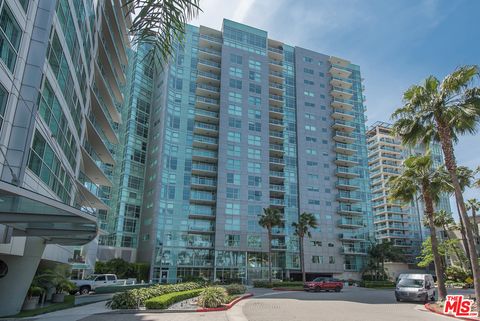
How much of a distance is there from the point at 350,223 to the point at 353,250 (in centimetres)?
547

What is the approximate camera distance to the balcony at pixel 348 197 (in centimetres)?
7662

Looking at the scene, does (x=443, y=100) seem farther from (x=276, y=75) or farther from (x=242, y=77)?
(x=276, y=75)

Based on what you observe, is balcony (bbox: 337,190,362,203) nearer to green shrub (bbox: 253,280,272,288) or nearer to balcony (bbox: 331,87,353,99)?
balcony (bbox: 331,87,353,99)

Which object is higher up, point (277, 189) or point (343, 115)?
point (343, 115)

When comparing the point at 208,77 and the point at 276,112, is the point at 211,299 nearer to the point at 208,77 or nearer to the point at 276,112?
the point at 208,77

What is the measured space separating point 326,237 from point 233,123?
95.9 ft

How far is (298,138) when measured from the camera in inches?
3046

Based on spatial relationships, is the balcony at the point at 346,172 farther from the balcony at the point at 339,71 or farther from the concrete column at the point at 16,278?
the concrete column at the point at 16,278

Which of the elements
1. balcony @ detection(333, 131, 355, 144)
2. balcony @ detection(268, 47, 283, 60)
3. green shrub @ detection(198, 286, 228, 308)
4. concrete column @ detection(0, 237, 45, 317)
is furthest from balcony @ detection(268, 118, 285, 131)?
concrete column @ detection(0, 237, 45, 317)

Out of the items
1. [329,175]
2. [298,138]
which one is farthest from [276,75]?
[329,175]

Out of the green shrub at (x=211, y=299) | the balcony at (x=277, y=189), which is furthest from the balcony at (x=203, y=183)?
the green shrub at (x=211, y=299)

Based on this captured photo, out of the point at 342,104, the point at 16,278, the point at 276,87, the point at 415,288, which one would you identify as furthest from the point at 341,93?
the point at 16,278

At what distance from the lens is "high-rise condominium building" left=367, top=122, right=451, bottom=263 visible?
3996 inches

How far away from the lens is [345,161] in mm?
79438
